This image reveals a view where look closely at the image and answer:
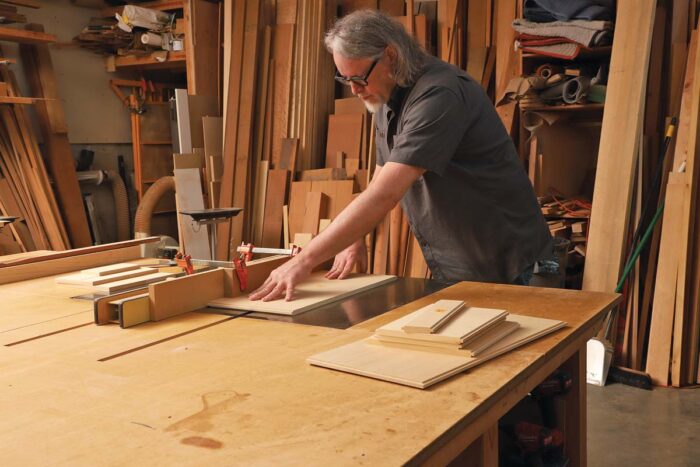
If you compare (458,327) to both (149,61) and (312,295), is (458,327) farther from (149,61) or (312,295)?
(149,61)

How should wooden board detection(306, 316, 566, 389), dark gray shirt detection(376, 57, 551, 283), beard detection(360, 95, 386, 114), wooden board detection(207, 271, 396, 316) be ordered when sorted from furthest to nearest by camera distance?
beard detection(360, 95, 386, 114) < dark gray shirt detection(376, 57, 551, 283) < wooden board detection(207, 271, 396, 316) < wooden board detection(306, 316, 566, 389)

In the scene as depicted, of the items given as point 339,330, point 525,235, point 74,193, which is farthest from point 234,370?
point 74,193

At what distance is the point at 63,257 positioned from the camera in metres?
2.47

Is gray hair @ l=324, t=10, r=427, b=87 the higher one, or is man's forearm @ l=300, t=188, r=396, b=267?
gray hair @ l=324, t=10, r=427, b=87

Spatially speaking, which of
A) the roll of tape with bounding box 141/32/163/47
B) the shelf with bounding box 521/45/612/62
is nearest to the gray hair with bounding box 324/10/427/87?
the shelf with bounding box 521/45/612/62

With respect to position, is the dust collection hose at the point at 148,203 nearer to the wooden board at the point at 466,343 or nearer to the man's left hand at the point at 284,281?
the man's left hand at the point at 284,281

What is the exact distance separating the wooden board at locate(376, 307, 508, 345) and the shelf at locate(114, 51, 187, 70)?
4.16 metres

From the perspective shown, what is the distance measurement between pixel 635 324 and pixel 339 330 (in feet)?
8.10

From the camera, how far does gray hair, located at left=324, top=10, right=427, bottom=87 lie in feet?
7.16

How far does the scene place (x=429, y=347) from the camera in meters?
1.35

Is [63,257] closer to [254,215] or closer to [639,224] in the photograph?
[254,215]

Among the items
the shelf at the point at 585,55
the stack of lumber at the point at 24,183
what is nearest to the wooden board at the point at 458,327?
the shelf at the point at 585,55

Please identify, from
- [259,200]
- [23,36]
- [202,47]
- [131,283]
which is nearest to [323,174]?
[259,200]

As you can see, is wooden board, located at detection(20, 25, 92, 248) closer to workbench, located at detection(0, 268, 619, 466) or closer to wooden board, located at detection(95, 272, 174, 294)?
wooden board, located at detection(95, 272, 174, 294)
